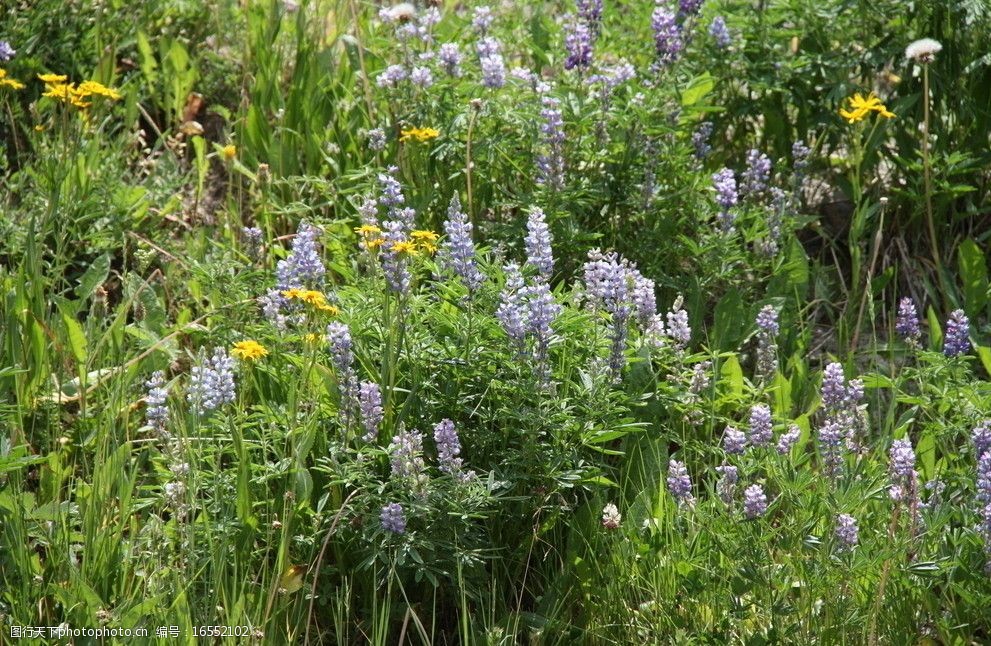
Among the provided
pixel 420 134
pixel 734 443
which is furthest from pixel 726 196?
pixel 734 443

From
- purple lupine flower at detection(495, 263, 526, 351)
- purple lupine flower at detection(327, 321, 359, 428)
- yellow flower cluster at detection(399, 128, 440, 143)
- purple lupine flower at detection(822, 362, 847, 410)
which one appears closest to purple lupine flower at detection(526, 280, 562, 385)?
purple lupine flower at detection(495, 263, 526, 351)

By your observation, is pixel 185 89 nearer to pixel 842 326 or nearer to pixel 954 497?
pixel 842 326

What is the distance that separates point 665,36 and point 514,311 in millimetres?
1395

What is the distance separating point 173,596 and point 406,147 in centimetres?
182

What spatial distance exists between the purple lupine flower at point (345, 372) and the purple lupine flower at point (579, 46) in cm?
144

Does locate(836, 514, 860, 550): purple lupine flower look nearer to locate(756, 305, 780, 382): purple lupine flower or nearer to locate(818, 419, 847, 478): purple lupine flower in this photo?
locate(818, 419, 847, 478): purple lupine flower

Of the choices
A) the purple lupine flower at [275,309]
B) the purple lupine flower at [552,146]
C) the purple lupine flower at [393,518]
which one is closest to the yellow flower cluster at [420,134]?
the purple lupine flower at [552,146]

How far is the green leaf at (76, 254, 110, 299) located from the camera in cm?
344

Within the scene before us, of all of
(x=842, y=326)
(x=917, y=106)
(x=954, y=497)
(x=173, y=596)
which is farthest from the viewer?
(x=917, y=106)

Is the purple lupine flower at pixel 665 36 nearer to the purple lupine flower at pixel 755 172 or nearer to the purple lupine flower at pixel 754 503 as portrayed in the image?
the purple lupine flower at pixel 755 172

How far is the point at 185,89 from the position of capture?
4.38 metres

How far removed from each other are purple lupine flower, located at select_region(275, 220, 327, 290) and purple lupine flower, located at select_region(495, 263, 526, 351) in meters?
0.46

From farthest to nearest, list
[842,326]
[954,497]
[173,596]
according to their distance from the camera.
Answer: [842,326], [954,497], [173,596]

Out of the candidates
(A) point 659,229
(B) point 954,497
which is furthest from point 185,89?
(B) point 954,497
